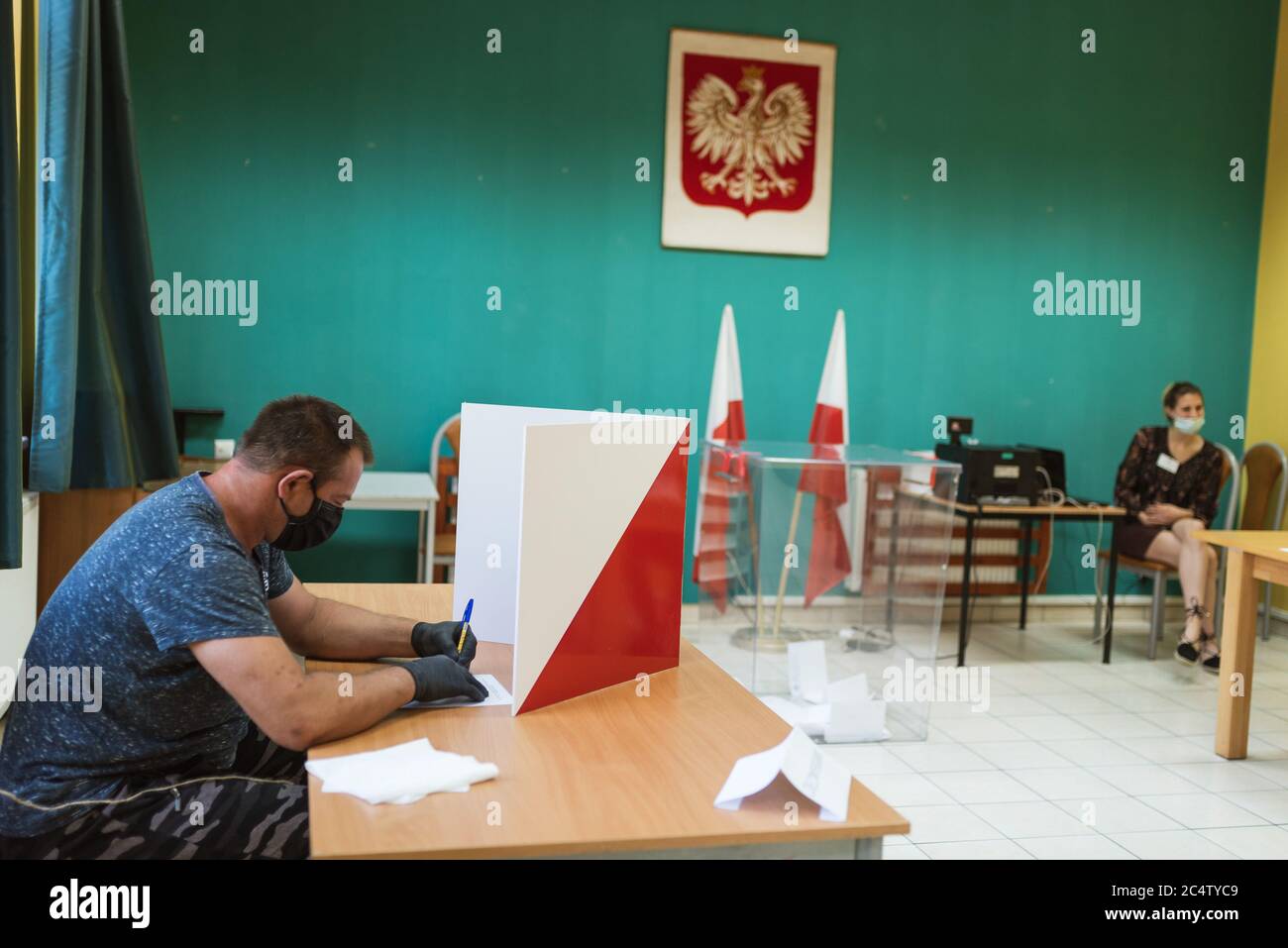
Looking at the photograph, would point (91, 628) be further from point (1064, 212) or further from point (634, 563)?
point (1064, 212)

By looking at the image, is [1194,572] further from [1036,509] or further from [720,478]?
[720,478]

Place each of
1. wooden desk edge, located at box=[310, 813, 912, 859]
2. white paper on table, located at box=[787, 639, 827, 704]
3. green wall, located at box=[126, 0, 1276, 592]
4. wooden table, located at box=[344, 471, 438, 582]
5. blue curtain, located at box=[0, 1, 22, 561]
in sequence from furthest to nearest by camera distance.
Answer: green wall, located at box=[126, 0, 1276, 592] < wooden table, located at box=[344, 471, 438, 582] < white paper on table, located at box=[787, 639, 827, 704] < blue curtain, located at box=[0, 1, 22, 561] < wooden desk edge, located at box=[310, 813, 912, 859]

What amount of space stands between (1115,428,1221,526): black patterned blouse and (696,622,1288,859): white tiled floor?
2.62 ft

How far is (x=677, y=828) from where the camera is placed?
153cm

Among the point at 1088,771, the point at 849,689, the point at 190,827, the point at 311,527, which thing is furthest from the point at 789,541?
the point at 190,827

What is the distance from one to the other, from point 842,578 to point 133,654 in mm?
2823

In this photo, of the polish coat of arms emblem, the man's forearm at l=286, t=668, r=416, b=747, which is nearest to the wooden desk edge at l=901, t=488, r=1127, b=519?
the polish coat of arms emblem

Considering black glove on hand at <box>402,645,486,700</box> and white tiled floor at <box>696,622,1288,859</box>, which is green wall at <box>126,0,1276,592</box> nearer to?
white tiled floor at <box>696,622,1288,859</box>

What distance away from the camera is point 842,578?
4.20 meters

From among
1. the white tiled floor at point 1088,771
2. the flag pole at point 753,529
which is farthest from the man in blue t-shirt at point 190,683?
the flag pole at point 753,529

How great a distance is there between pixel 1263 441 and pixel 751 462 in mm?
3617

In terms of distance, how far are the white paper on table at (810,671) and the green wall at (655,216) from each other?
1.94 meters

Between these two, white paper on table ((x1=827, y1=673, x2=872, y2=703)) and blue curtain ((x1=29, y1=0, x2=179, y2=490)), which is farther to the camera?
white paper on table ((x1=827, y1=673, x2=872, y2=703))

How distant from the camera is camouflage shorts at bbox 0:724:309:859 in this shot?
1712mm
